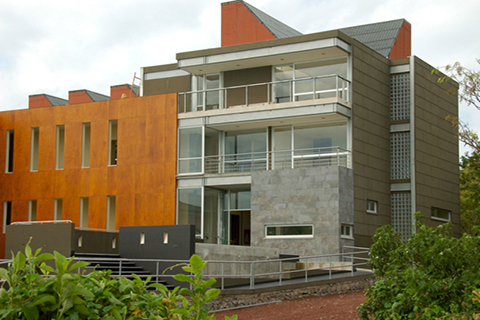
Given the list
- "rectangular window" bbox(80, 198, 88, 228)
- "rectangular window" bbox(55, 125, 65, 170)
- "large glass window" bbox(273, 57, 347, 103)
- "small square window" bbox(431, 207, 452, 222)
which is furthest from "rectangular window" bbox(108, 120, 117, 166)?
"small square window" bbox(431, 207, 452, 222)

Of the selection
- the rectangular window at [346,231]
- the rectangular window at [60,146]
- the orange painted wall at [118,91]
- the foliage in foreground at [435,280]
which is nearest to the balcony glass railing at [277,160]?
the rectangular window at [346,231]

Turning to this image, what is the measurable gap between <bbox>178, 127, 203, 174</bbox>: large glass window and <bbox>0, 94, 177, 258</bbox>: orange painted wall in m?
0.30

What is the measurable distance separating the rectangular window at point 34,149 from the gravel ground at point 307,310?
622 inches

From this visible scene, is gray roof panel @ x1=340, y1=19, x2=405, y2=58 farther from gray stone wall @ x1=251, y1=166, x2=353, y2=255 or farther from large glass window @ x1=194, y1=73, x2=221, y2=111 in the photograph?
gray stone wall @ x1=251, y1=166, x2=353, y2=255

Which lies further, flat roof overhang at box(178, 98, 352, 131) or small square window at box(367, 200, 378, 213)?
small square window at box(367, 200, 378, 213)

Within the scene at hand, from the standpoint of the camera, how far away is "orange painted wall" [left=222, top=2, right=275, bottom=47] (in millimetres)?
28609

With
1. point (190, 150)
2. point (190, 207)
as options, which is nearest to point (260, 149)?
point (190, 150)

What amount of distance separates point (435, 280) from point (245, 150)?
19.0 meters

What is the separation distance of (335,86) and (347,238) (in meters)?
5.81

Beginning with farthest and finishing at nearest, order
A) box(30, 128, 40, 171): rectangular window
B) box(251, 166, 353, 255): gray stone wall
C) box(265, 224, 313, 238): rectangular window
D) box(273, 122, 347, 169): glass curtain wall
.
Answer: box(30, 128, 40, 171): rectangular window
box(273, 122, 347, 169): glass curtain wall
box(265, 224, 313, 238): rectangular window
box(251, 166, 353, 255): gray stone wall

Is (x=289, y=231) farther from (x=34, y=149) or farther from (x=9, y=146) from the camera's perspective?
(x=9, y=146)

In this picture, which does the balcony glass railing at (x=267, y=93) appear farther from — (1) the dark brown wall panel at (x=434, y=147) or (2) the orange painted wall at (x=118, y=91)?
(2) the orange painted wall at (x=118, y=91)

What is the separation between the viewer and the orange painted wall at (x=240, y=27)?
28.6m

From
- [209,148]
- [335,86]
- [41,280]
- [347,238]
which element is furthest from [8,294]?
[209,148]
